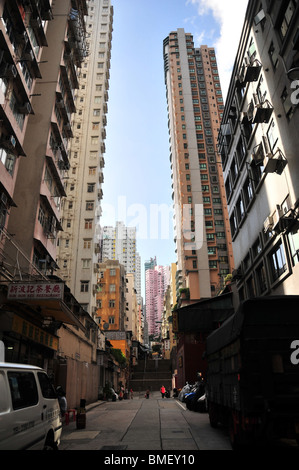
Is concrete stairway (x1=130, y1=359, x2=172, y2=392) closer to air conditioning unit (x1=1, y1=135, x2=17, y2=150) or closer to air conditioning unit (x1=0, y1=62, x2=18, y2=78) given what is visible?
air conditioning unit (x1=1, y1=135, x2=17, y2=150)

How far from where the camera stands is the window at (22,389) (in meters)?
5.30

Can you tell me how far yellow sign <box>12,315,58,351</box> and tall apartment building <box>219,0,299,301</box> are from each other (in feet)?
39.1

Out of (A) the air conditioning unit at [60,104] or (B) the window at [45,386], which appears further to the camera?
(A) the air conditioning unit at [60,104]

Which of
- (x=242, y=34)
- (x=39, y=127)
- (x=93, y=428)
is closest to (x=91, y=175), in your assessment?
(x=39, y=127)

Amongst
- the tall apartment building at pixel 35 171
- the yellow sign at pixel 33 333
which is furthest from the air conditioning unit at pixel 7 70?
the yellow sign at pixel 33 333

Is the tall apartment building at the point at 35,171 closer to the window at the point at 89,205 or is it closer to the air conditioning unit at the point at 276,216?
the air conditioning unit at the point at 276,216

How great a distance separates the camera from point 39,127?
21.3 meters

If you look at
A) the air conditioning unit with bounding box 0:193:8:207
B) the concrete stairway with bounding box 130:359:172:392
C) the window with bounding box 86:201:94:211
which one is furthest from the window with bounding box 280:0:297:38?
the concrete stairway with bounding box 130:359:172:392

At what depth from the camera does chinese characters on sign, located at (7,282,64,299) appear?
Result: 11638 millimetres

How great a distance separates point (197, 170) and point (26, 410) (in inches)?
2510

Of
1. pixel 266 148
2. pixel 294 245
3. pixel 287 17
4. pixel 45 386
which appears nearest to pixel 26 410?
pixel 45 386

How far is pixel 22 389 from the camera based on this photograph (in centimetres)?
568
